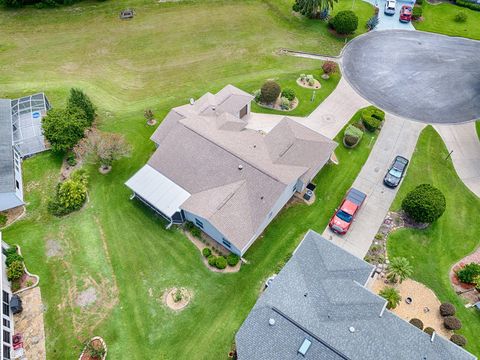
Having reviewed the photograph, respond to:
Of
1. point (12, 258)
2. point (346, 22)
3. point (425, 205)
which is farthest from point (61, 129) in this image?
point (346, 22)

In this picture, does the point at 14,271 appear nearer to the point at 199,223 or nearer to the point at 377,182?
the point at 199,223

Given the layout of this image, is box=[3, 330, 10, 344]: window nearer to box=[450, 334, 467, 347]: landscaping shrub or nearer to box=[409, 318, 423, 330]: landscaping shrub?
box=[409, 318, 423, 330]: landscaping shrub

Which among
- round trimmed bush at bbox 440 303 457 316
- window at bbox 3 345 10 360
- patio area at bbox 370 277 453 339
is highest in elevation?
round trimmed bush at bbox 440 303 457 316

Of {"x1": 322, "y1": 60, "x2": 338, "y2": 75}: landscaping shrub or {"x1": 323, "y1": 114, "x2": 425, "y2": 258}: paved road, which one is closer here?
{"x1": 323, "y1": 114, "x2": 425, "y2": 258}: paved road

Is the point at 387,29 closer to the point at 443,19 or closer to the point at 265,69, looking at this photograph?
the point at 443,19

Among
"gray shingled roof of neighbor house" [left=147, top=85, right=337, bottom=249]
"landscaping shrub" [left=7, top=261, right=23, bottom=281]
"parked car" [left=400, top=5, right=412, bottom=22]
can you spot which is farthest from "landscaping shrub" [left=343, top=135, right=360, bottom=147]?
"landscaping shrub" [left=7, top=261, right=23, bottom=281]

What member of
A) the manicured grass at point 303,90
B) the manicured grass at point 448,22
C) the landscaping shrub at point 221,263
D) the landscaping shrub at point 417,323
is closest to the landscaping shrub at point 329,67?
the manicured grass at point 303,90
